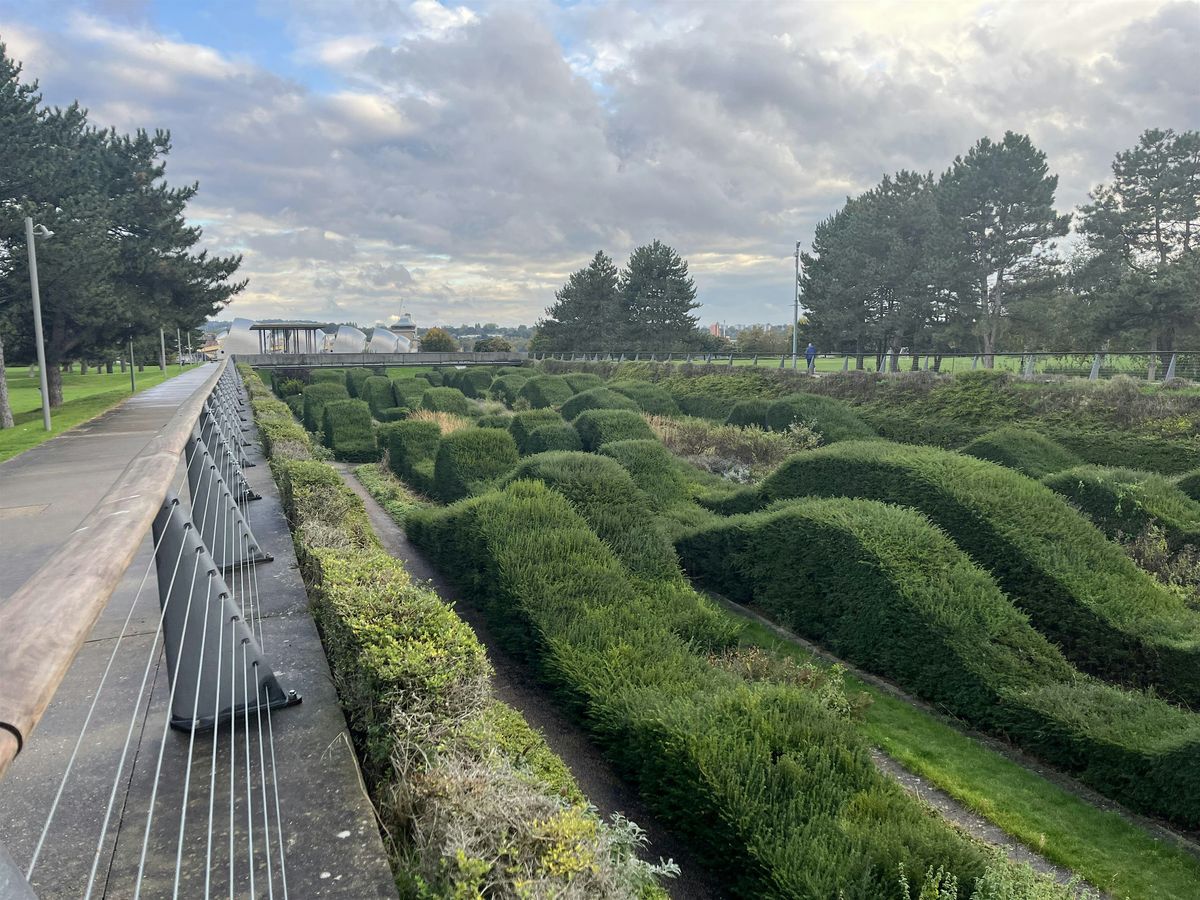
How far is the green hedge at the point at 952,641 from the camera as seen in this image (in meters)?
6.38

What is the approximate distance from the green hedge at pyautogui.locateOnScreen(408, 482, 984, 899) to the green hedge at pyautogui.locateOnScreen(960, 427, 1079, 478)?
10.8 meters

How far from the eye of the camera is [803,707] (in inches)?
220

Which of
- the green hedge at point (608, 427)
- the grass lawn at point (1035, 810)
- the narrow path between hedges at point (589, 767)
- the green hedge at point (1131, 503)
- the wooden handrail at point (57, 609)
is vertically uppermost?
the wooden handrail at point (57, 609)

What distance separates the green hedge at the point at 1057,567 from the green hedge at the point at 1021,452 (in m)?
5.87

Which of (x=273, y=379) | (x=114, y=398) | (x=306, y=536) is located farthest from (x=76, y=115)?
(x=306, y=536)

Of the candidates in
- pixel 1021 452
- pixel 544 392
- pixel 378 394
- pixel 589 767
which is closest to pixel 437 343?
pixel 378 394

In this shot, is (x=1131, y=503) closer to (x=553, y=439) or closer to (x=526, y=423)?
(x=553, y=439)

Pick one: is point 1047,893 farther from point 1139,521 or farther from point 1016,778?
point 1139,521

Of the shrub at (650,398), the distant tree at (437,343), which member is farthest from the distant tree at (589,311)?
the shrub at (650,398)

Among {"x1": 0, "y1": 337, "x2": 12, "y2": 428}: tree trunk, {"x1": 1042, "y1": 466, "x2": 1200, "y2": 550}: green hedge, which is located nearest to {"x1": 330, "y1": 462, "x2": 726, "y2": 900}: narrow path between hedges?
{"x1": 1042, "y1": 466, "x2": 1200, "y2": 550}: green hedge

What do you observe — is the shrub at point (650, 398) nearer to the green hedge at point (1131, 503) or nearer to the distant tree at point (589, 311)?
the green hedge at point (1131, 503)

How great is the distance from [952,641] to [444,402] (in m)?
21.5

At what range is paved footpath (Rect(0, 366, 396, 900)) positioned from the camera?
91.3 inches

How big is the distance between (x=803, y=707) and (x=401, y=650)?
339cm
